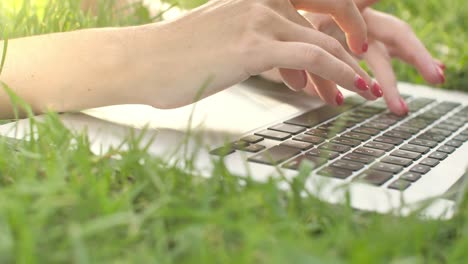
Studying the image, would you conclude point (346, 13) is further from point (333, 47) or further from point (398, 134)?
point (398, 134)

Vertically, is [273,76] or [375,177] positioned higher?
[273,76]

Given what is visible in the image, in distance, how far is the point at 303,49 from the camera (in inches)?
41.6

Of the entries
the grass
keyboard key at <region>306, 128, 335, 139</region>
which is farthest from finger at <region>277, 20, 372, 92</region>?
the grass

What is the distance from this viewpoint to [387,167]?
944 mm

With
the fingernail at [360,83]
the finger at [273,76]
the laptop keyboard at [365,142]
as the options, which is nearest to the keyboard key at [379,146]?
the laptop keyboard at [365,142]

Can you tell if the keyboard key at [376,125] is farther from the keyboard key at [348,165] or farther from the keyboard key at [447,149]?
the keyboard key at [348,165]

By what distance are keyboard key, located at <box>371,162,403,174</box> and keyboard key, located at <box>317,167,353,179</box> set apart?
52mm

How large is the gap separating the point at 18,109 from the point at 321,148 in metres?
0.48

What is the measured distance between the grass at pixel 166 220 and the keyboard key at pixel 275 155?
11cm

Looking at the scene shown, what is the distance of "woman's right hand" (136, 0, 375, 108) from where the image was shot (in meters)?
1.05

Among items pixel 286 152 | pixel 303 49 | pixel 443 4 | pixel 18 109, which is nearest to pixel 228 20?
pixel 303 49

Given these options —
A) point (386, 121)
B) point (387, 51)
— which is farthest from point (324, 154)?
point (387, 51)

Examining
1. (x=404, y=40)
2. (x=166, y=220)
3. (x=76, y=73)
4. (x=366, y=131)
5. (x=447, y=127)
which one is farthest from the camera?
(x=404, y=40)

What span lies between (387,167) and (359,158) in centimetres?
5
